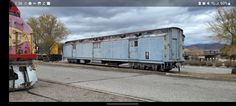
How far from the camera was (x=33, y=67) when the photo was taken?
5.34 metres

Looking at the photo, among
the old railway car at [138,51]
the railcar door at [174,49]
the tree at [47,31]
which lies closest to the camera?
the tree at [47,31]

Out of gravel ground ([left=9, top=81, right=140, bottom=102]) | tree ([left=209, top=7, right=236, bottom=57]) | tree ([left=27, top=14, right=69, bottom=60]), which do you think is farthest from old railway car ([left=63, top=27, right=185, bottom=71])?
tree ([left=27, top=14, right=69, bottom=60])

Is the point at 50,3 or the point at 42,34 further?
the point at 42,34

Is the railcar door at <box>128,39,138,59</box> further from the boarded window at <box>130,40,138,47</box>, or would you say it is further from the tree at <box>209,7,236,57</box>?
the tree at <box>209,7,236,57</box>

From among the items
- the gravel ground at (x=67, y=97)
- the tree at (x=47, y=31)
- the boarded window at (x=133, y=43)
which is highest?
the boarded window at (x=133, y=43)

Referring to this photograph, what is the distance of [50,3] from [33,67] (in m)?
3.28

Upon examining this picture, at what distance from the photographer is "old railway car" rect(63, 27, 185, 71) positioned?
16.2m

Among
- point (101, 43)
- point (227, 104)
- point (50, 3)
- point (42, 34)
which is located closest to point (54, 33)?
point (42, 34)

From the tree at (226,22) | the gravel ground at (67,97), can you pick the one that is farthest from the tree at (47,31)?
the tree at (226,22)

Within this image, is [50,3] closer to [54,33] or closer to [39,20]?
[39,20]

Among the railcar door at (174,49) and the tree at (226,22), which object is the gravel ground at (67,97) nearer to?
the tree at (226,22)

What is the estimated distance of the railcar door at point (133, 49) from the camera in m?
17.9

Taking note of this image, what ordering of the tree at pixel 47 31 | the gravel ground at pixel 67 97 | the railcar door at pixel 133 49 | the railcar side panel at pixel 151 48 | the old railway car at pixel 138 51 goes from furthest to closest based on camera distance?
the railcar door at pixel 133 49 → the railcar side panel at pixel 151 48 → the old railway car at pixel 138 51 → the gravel ground at pixel 67 97 → the tree at pixel 47 31

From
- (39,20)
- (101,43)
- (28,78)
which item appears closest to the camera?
(39,20)
